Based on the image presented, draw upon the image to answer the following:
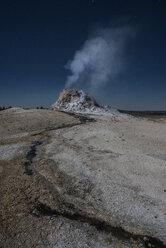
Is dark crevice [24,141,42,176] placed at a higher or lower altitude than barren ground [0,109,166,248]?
higher

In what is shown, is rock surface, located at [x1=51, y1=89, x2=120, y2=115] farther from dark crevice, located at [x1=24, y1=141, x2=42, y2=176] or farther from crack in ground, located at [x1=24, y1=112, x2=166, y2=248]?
crack in ground, located at [x1=24, y1=112, x2=166, y2=248]

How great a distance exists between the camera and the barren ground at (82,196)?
2.41 m

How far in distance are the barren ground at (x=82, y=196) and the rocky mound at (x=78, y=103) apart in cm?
1233

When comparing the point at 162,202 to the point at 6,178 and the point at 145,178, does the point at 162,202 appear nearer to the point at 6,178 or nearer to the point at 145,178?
the point at 145,178

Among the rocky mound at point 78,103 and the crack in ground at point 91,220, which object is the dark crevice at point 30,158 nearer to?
the crack in ground at point 91,220

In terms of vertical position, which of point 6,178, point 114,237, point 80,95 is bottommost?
point 114,237

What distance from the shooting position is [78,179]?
13.2 feet

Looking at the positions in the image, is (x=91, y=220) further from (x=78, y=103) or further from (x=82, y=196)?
(x=78, y=103)

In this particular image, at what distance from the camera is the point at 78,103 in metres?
19.4

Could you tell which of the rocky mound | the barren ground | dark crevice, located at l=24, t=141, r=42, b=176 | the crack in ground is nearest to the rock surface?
the rocky mound

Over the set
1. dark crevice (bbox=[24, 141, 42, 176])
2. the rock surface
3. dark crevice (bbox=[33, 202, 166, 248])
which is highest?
the rock surface

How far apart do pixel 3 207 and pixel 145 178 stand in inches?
124

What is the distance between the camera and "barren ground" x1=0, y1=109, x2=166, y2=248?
2406mm

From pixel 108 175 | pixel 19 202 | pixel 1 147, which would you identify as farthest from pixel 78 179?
pixel 1 147
